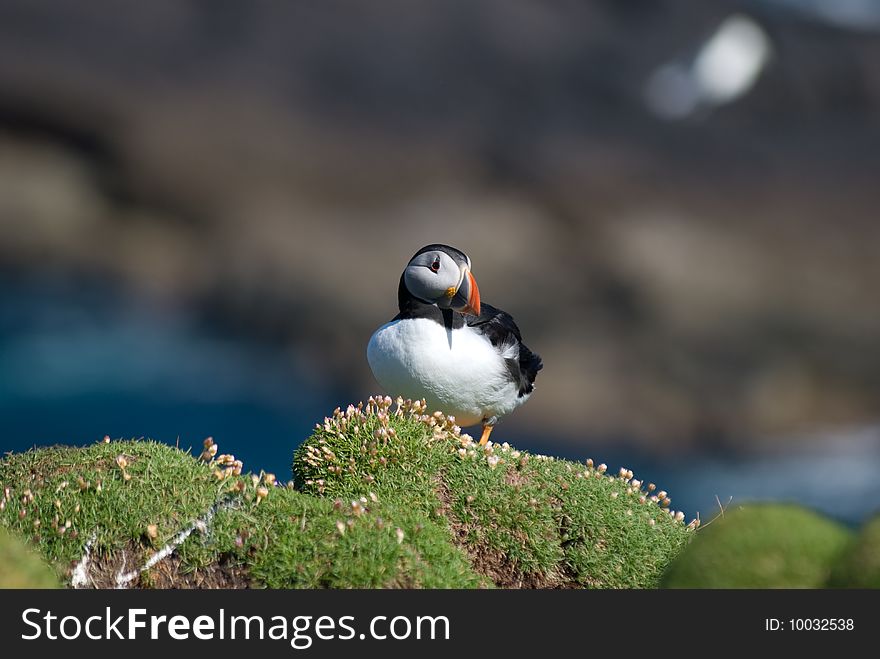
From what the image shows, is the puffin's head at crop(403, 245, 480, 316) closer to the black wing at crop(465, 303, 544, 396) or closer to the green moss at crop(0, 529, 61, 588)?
the black wing at crop(465, 303, 544, 396)

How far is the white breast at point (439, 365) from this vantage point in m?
8.15

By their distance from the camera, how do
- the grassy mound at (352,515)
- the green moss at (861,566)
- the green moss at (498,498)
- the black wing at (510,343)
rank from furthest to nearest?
the black wing at (510,343) → the green moss at (498,498) → the grassy mound at (352,515) → the green moss at (861,566)

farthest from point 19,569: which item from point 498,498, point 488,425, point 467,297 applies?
point 488,425

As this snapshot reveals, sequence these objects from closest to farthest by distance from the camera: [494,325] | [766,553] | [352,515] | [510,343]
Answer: [766,553], [352,515], [494,325], [510,343]

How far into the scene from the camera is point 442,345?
26.9 ft

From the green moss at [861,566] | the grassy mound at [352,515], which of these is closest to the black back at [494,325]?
the grassy mound at [352,515]

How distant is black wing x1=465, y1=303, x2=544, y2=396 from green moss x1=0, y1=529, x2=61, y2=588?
4.61 meters

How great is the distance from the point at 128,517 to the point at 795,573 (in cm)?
402

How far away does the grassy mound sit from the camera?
18.2 ft

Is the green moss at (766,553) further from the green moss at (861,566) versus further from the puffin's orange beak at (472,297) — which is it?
the puffin's orange beak at (472,297)

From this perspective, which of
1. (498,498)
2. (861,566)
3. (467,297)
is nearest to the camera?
(861,566)

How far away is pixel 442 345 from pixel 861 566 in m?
4.40

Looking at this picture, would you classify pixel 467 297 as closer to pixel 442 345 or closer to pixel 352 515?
pixel 442 345
